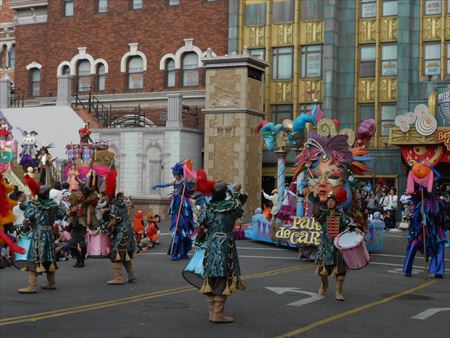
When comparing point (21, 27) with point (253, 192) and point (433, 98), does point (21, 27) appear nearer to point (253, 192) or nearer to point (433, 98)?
point (253, 192)

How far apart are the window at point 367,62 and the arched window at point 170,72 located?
926 cm

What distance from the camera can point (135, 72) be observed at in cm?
3916

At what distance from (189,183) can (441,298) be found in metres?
7.25

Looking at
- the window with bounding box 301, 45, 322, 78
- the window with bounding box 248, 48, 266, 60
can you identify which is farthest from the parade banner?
the window with bounding box 248, 48, 266, 60

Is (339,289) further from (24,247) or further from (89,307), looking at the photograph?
(24,247)

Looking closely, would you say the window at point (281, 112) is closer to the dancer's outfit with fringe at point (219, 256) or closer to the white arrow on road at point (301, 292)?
the white arrow on road at point (301, 292)

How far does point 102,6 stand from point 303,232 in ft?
82.2

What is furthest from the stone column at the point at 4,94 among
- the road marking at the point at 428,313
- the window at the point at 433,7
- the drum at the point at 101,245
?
the road marking at the point at 428,313

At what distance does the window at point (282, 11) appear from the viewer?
3638cm

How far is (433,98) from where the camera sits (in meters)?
32.0

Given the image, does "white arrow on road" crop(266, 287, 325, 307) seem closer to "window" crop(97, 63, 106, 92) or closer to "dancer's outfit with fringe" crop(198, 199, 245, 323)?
"dancer's outfit with fringe" crop(198, 199, 245, 323)

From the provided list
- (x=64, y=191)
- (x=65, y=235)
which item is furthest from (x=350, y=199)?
(x=64, y=191)

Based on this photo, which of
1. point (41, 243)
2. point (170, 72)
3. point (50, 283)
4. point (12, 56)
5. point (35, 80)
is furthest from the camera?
point (12, 56)

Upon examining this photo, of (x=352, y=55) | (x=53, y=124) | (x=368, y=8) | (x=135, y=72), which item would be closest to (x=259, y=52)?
(x=352, y=55)
